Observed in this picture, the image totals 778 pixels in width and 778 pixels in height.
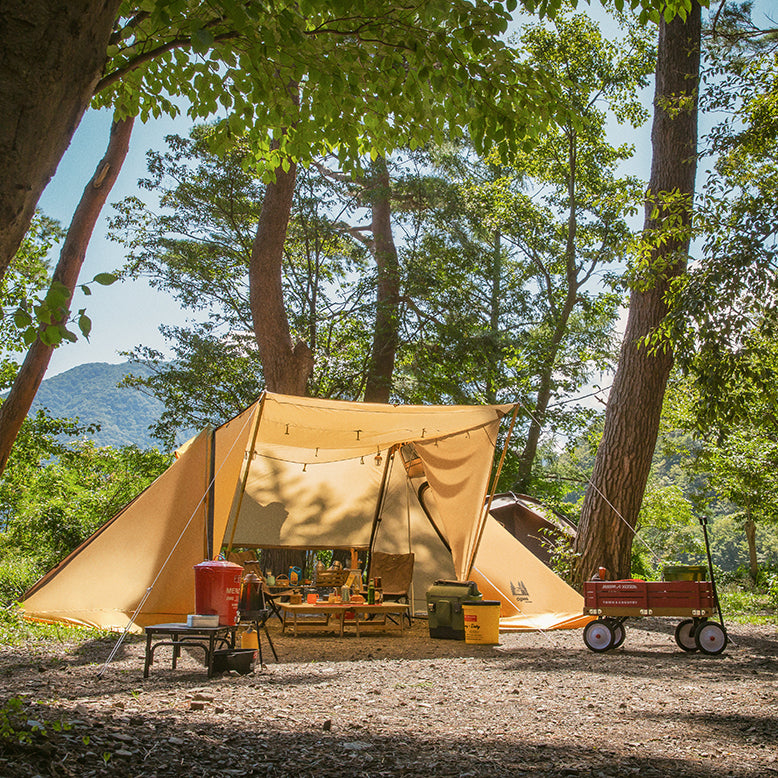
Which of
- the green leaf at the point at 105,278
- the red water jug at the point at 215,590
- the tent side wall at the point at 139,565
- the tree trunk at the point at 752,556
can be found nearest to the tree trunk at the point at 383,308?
the tent side wall at the point at 139,565

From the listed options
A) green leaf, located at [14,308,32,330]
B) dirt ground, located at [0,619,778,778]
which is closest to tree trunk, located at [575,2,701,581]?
dirt ground, located at [0,619,778,778]

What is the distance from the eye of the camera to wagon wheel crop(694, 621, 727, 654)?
5488 mm

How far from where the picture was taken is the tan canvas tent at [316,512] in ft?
21.0

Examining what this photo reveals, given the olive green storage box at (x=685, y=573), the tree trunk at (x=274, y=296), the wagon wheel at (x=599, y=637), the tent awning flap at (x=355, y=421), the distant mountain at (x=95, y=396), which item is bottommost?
the wagon wheel at (x=599, y=637)

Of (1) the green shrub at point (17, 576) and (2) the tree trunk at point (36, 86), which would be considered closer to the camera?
(2) the tree trunk at point (36, 86)

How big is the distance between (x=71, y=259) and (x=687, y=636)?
21.3 feet

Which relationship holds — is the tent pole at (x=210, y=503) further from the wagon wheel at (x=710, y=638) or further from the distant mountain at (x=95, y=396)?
the distant mountain at (x=95, y=396)

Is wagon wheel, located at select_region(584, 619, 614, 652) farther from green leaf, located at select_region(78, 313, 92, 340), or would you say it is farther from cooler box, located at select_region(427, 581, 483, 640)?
green leaf, located at select_region(78, 313, 92, 340)

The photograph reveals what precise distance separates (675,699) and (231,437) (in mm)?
4436

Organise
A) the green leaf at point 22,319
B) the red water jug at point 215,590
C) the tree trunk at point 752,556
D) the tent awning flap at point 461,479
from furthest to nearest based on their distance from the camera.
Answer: the tree trunk at point 752,556 < the tent awning flap at point 461,479 < the red water jug at point 215,590 < the green leaf at point 22,319

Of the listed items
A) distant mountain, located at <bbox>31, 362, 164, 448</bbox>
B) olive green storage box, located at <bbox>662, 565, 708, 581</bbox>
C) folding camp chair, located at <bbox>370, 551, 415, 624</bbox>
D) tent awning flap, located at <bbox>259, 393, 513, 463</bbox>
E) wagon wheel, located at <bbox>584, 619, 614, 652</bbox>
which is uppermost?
distant mountain, located at <bbox>31, 362, 164, 448</bbox>

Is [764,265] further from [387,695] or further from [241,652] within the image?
[241,652]

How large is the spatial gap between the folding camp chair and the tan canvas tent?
0.33 m

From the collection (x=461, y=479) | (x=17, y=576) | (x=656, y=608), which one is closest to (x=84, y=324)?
(x=656, y=608)
